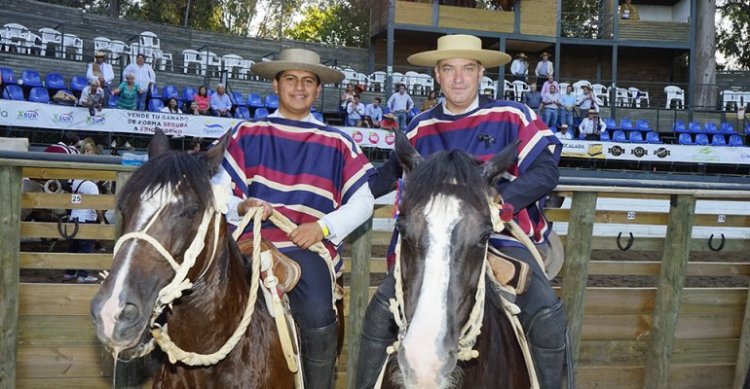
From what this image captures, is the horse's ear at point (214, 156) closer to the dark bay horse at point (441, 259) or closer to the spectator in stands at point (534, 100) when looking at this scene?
the dark bay horse at point (441, 259)

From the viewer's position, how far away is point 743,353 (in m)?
5.60

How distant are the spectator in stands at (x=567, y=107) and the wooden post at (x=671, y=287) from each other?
57.2 ft

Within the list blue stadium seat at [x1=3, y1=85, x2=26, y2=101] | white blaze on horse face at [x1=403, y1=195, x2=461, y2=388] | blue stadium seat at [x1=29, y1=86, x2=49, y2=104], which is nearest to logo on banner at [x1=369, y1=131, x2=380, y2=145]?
blue stadium seat at [x1=29, y1=86, x2=49, y2=104]

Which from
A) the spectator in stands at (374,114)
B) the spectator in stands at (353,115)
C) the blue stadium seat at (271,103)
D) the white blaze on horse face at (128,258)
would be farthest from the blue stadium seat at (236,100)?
the white blaze on horse face at (128,258)

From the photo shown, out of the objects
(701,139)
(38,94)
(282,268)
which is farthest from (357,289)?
(701,139)

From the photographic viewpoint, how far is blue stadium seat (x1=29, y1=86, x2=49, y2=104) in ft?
52.6

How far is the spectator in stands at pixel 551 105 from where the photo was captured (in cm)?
2200

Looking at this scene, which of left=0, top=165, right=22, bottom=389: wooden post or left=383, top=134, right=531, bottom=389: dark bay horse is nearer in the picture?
left=383, top=134, right=531, bottom=389: dark bay horse

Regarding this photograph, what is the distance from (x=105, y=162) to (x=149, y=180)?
1.90 metres

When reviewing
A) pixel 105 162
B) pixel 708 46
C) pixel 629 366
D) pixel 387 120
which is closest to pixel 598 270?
pixel 629 366

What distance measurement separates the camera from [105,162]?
4266 mm

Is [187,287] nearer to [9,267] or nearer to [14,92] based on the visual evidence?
[9,267]

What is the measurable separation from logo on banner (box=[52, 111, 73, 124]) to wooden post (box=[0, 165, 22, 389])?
36.5 feet

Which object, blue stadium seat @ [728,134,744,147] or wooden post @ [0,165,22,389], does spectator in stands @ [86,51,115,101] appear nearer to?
wooden post @ [0,165,22,389]
